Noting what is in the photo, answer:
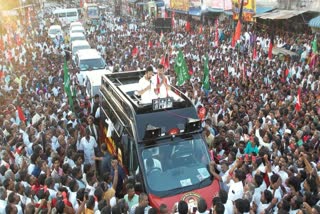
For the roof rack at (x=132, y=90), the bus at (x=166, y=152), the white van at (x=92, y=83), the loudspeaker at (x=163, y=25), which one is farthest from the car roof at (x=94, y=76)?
the loudspeaker at (x=163, y=25)

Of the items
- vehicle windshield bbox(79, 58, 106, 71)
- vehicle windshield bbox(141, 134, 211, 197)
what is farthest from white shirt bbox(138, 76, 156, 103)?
vehicle windshield bbox(79, 58, 106, 71)

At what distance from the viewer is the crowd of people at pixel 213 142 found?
554cm

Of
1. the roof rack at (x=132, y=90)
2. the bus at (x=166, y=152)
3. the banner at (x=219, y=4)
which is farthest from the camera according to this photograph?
the banner at (x=219, y=4)

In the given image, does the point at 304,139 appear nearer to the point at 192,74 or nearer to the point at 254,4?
the point at 192,74

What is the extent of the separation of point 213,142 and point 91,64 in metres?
9.08

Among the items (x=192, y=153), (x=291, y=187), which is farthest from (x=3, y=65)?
(x=291, y=187)

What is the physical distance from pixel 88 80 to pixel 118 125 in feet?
20.1

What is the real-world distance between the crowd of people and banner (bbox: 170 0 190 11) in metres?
17.9

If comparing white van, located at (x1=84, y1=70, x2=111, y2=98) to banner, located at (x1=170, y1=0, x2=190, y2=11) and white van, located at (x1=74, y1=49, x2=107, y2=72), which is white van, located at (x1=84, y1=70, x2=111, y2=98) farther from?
banner, located at (x1=170, y1=0, x2=190, y2=11)

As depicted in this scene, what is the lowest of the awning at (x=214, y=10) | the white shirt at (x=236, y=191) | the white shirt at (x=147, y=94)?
the white shirt at (x=236, y=191)

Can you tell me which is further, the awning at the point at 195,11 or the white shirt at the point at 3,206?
the awning at the point at 195,11

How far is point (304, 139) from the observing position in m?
8.02

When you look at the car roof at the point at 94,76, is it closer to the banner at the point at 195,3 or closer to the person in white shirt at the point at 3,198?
the person in white shirt at the point at 3,198

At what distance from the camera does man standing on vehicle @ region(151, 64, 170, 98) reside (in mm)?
7371
